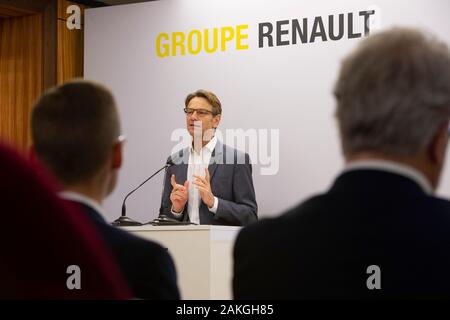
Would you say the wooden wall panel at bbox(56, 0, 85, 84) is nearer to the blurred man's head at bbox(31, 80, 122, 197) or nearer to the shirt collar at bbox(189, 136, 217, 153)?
the shirt collar at bbox(189, 136, 217, 153)

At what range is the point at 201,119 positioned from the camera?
16.7ft

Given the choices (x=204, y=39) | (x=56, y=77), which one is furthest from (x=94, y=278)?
(x=56, y=77)

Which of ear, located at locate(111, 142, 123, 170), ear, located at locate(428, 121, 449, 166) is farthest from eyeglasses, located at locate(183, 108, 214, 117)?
ear, located at locate(428, 121, 449, 166)

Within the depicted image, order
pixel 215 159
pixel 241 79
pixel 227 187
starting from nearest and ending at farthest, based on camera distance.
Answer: pixel 227 187 → pixel 215 159 → pixel 241 79

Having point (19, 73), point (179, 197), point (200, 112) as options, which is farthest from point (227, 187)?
point (19, 73)

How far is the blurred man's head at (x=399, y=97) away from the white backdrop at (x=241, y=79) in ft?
13.0

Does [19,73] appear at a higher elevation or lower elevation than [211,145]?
higher

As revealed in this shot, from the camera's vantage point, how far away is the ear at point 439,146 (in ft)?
3.34

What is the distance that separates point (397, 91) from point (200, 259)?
253cm

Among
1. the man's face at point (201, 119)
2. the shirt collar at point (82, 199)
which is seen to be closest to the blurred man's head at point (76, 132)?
the shirt collar at point (82, 199)

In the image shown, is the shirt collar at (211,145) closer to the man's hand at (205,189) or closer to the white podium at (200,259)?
the man's hand at (205,189)

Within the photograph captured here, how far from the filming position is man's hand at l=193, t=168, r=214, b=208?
4.57 meters

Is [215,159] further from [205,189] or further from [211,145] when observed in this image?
[205,189]
